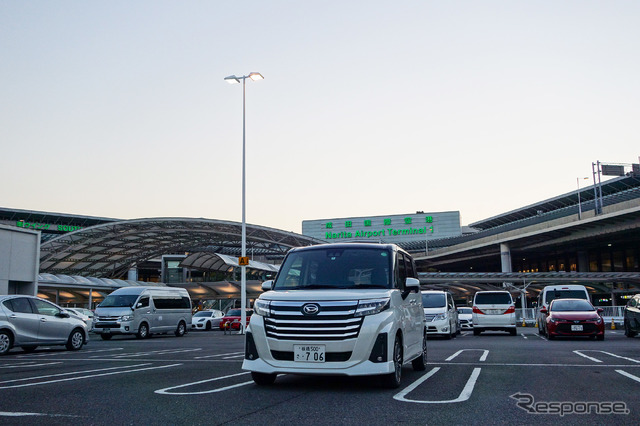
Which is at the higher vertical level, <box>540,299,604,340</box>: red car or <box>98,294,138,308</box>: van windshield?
<box>98,294,138,308</box>: van windshield

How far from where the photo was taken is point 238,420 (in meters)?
5.46

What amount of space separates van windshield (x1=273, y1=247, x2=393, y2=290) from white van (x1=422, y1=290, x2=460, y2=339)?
13154 millimetres

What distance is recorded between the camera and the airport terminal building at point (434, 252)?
50.1m

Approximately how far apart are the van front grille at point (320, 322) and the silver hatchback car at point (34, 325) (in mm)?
10945

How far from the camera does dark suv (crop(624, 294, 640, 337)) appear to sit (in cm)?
2177

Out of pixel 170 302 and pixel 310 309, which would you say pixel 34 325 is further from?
pixel 170 302

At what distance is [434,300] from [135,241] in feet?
168

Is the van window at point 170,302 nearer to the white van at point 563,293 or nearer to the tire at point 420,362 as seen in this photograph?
the white van at point 563,293

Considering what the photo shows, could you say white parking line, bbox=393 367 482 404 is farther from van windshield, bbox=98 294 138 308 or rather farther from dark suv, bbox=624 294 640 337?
van windshield, bbox=98 294 138 308

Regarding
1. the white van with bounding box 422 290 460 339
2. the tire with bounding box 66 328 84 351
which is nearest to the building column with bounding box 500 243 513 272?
the white van with bounding box 422 290 460 339

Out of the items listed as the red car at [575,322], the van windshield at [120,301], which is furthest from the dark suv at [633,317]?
the van windshield at [120,301]

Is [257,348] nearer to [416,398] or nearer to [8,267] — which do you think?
[416,398]

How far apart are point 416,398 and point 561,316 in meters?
15.4

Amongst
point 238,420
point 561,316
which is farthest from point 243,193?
point 238,420
